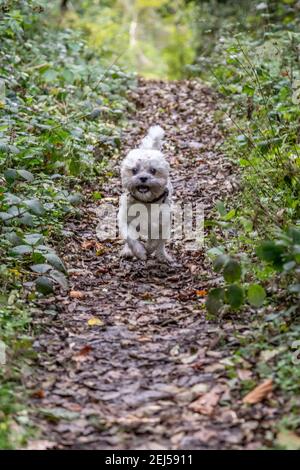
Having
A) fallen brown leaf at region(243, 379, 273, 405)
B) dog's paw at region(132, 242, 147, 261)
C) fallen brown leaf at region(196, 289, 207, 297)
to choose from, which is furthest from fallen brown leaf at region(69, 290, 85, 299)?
fallen brown leaf at region(243, 379, 273, 405)

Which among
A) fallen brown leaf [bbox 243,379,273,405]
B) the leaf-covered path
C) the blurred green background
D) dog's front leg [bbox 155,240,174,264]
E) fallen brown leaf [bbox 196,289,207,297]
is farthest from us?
the blurred green background

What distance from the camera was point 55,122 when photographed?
9297 millimetres

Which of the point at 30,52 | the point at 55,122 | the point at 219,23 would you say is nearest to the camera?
the point at 55,122

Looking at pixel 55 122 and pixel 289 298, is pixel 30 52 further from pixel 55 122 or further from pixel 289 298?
pixel 289 298

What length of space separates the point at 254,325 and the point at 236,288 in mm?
438

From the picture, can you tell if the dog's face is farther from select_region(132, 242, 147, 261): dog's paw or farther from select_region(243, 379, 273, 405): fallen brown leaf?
select_region(243, 379, 273, 405): fallen brown leaf

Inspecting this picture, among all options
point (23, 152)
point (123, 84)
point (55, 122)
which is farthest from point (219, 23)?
point (23, 152)

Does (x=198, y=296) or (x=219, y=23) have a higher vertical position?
(x=219, y=23)

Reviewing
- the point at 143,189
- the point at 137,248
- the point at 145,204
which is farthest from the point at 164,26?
the point at 137,248

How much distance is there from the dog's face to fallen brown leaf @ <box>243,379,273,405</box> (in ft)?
9.80

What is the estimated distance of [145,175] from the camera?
23.4 feet

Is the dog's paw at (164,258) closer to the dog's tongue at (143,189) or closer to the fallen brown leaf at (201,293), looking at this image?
the dog's tongue at (143,189)

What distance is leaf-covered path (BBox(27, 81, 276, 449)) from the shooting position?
4418mm
